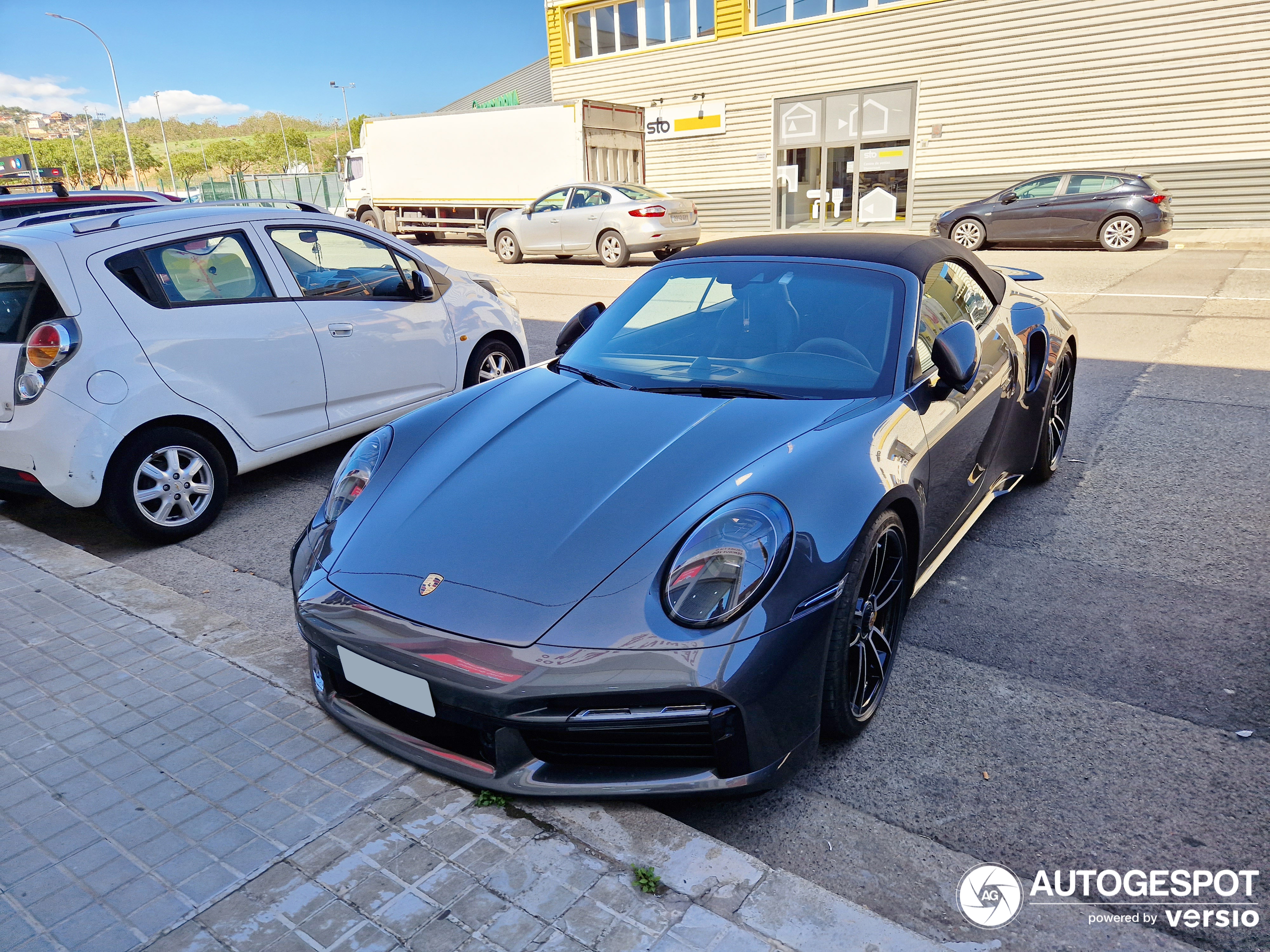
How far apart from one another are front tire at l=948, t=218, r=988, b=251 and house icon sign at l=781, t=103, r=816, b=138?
642 centimetres

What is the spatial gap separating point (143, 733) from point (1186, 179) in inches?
837

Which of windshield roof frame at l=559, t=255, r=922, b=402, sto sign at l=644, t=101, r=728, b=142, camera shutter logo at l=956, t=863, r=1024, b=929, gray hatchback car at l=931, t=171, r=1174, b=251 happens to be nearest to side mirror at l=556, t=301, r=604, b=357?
windshield roof frame at l=559, t=255, r=922, b=402

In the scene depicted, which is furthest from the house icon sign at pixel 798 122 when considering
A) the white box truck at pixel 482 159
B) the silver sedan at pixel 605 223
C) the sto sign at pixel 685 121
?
the silver sedan at pixel 605 223

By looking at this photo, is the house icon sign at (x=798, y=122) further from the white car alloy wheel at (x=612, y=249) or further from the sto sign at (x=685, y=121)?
the white car alloy wheel at (x=612, y=249)

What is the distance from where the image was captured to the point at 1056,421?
504 cm

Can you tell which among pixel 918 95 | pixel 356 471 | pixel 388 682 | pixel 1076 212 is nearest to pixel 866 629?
pixel 388 682

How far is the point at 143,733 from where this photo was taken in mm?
2822

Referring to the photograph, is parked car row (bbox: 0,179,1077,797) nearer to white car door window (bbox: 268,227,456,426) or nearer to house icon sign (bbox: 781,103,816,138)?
white car door window (bbox: 268,227,456,426)

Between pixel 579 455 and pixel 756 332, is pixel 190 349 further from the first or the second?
pixel 756 332

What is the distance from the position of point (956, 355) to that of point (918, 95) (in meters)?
20.1

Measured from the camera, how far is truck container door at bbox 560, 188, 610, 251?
55.0 ft

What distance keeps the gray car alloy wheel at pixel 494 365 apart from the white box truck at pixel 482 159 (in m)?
15.2

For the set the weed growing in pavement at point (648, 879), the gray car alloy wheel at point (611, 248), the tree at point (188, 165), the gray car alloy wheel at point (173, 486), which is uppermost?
the tree at point (188, 165)

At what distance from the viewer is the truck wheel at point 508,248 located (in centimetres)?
1847
